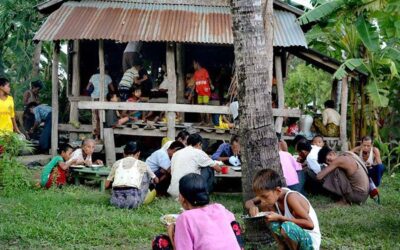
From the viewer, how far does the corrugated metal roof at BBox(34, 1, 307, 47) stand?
40.5 feet

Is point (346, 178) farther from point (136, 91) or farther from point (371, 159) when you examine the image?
point (136, 91)

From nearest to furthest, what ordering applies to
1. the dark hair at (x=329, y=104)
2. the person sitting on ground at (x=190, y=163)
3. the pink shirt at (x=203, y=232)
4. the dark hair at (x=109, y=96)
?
the pink shirt at (x=203, y=232), the person sitting on ground at (x=190, y=163), the dark hair at (x=109, y=96), the dark hair at (x=329, y=104)

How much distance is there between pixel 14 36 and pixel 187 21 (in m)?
6.14

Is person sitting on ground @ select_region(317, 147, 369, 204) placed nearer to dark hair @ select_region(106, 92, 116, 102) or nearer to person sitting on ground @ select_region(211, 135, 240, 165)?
person sitting on ground @ select_region(211, 135, 240, 165)

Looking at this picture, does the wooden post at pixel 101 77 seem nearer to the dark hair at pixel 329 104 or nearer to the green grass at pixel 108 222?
the green grass at pixel 108 222

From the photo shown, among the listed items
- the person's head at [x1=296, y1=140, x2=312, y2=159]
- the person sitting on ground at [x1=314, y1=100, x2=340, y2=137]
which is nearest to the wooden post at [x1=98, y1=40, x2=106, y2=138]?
the person's head at [x1=296, y1=140, x2=312, y2=159]

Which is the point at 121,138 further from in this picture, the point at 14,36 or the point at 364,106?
the point at 364,106

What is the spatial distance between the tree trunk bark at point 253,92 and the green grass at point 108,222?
1.37m

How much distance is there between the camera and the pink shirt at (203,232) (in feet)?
13.1

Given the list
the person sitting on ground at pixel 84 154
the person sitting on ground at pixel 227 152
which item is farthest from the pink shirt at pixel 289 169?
the person sitting on ground at pixel 84 154

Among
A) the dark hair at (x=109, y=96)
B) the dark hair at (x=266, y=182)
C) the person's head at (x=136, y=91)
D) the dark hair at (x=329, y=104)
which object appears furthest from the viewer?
the dark hair at (x=329, y=104)

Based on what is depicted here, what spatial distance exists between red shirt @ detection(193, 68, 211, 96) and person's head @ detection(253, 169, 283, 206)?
8.42m

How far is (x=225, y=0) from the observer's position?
1401 centimetres

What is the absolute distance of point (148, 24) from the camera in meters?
12.9
